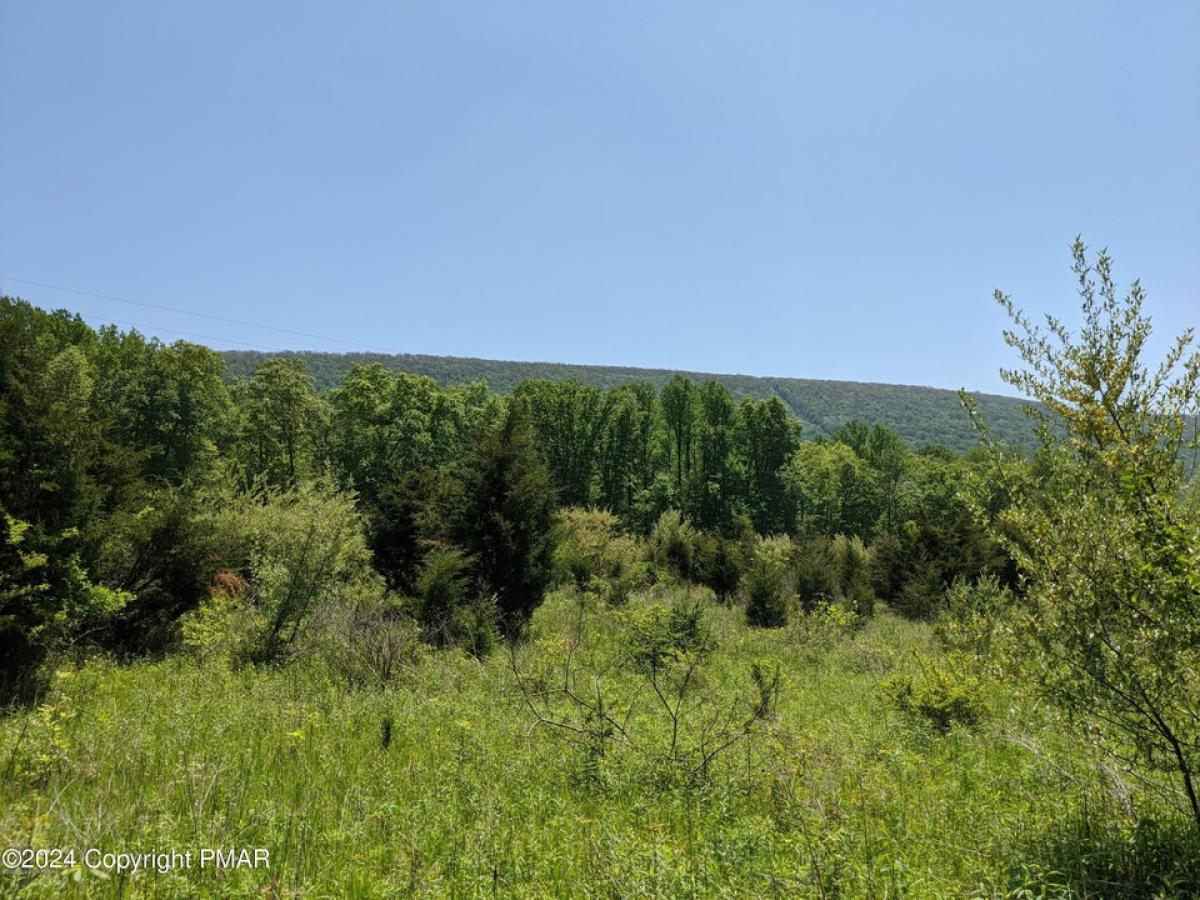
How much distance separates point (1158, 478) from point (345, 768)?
6.70 m

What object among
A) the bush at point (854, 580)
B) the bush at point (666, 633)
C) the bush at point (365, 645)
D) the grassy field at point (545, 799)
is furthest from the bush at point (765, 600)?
the bush at point (365, 645)

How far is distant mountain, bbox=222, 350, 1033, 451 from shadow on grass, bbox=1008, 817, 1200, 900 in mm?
102635

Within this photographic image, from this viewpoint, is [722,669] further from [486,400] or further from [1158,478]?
[486,400]

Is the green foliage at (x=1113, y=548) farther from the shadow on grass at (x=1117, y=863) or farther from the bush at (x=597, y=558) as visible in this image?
the bush at (x=597, y=558)

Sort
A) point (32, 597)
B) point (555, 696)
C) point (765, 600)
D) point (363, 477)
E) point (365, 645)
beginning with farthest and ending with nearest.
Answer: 1. point (363, 477)
2. point (765, 600)
3. point (365, 645)
4. point (555, 696)
5. point (32, 597)

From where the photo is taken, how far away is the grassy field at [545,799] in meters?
3.51

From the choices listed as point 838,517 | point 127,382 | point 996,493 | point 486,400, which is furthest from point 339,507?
point 838,517

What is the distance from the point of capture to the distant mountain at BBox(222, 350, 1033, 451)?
11325 centimetres

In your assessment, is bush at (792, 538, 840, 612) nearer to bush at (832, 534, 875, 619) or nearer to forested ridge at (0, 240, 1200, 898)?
bush at (832, 534, 875, 619)

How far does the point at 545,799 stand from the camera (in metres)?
5.07

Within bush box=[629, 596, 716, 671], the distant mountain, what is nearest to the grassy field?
bush box=[629, 596, 716, 671]

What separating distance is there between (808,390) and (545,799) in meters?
166

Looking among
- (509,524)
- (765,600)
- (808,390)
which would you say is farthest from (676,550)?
(808,390)

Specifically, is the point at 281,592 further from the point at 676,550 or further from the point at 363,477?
the point at 363,477
